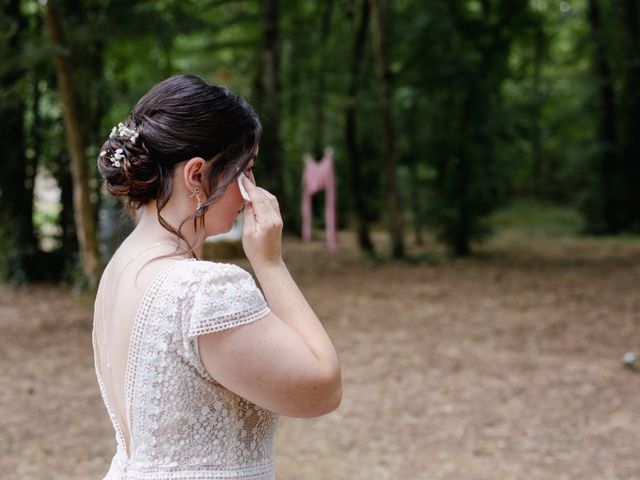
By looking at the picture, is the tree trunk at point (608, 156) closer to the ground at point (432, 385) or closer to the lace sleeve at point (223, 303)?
the ground at point (432, 385)

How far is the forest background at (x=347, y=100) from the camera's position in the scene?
29.5 ft

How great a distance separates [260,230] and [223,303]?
187 millimetres

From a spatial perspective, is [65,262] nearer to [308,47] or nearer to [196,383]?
[308,47]

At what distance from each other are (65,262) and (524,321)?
6831 millimetres

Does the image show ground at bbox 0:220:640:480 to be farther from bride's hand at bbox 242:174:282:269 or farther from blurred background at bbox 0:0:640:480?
bride's hand at bbox 242:174:282:269

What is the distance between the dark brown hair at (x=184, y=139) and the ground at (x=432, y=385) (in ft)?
11.2

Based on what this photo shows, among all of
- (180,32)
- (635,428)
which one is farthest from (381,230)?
(635,428)

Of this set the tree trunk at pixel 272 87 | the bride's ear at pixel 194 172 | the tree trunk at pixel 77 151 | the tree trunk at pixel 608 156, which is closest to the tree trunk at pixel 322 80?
the tree trunk at pixel 272 87

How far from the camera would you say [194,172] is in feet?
4.64

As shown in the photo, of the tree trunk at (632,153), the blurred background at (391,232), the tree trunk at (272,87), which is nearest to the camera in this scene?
the blurred background at (391,232)

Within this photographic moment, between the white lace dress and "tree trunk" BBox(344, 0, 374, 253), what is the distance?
39.6 feet

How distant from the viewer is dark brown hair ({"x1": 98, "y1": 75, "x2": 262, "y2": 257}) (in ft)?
4.59

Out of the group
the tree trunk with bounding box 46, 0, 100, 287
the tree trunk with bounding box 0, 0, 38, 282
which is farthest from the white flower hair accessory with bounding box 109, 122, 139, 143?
the tree trunk with bounding box 0, 0, 38, 282

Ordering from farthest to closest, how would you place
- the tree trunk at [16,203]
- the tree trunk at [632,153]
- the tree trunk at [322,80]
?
the tree trunk at [632,153]
the tree trunk at [322,80]
the tree trunk at [16,203]
